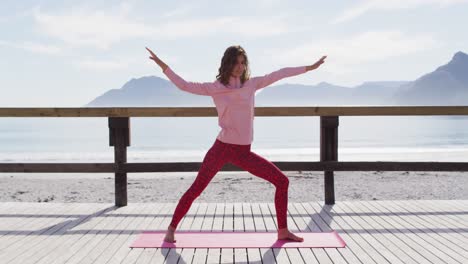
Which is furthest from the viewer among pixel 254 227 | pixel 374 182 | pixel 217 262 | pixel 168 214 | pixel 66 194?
pixel 374 182

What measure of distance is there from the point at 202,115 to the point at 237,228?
135 cm

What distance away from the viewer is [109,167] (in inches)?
229

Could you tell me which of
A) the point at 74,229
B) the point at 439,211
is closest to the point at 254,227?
the point at 74,229

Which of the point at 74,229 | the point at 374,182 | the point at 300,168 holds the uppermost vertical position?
the point at 300,168

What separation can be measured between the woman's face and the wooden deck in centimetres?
135

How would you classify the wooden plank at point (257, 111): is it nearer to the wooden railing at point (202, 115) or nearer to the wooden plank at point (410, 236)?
the wooden railing at point (202, 115)

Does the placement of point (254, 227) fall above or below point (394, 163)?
below

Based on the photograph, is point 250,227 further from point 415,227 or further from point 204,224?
point 415,227

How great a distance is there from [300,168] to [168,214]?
1.50m

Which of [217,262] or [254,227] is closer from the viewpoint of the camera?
[217,262]

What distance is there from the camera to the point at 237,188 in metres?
11.8

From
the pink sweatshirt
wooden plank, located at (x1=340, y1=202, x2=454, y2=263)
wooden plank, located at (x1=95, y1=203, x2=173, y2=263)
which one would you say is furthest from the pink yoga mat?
the pink sweatshirt

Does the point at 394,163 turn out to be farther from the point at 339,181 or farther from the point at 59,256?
the point at 339,181

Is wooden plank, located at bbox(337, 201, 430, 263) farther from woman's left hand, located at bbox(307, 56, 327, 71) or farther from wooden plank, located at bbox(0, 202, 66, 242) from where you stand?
wooden plank, located at bbox(0, 202, 66, 242)
